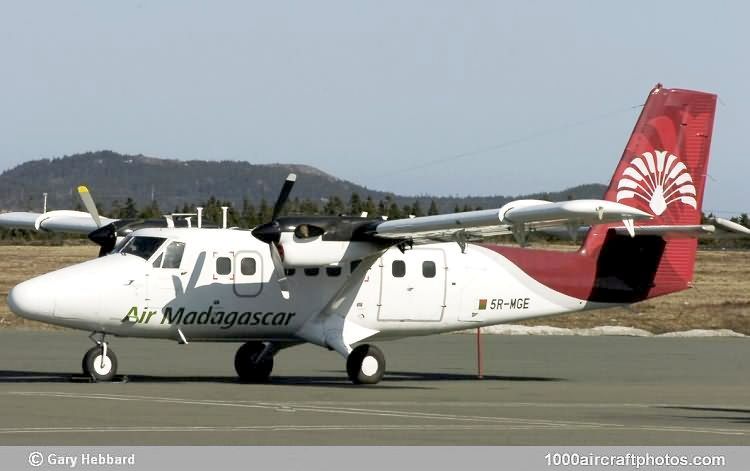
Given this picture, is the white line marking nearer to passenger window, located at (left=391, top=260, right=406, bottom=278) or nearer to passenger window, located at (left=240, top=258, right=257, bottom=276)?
passenger window, located at (left=240, top=258, right=257, bottom=276)

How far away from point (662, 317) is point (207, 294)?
76.6ft

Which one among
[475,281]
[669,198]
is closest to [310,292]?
[475,281]

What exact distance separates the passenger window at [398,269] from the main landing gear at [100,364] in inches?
199

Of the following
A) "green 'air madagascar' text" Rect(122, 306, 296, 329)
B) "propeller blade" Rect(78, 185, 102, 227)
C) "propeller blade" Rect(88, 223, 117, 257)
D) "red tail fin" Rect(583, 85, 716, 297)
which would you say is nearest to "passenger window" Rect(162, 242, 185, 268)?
"green 'air madagascar' text" Rect(122, 306, 296, 329)

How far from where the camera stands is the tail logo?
2433cm

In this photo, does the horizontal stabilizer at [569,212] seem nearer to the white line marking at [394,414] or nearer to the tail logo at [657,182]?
the white line marking at [394,414]

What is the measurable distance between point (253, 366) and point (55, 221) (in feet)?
22.0

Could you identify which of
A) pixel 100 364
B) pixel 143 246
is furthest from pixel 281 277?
pixel 100 364

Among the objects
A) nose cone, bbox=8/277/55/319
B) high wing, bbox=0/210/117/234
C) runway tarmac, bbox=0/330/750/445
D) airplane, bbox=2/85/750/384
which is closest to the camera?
runway tarmac, bbox=0/330/750/445

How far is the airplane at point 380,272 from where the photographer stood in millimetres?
20750

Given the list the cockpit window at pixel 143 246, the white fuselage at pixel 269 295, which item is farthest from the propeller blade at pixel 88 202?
the cockpit window at pixel 143 246

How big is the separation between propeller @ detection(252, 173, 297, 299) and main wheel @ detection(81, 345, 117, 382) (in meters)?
3.04
